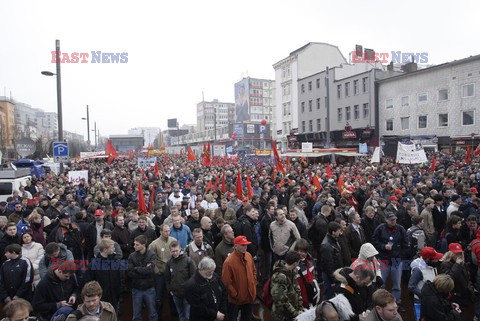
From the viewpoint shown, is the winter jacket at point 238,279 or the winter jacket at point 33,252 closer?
the winter jacket at point 238,279

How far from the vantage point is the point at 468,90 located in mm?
29109

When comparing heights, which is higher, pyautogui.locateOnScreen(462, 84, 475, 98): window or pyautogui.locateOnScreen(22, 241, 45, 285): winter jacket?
pyautogui.locateOnScreen(462, 84, 475, 98): window

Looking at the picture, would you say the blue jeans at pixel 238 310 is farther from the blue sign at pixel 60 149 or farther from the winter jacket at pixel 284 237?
the blue sign at pixel 60 149

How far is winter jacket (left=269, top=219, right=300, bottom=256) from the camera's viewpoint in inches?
274

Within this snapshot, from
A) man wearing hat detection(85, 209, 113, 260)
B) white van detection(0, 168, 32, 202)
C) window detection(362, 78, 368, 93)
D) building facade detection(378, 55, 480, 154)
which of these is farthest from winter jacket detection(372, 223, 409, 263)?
window detection(362, 78, 368, 93)

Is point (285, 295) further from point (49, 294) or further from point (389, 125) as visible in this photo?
point (389, 125)

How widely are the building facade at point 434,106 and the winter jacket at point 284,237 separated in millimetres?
26826

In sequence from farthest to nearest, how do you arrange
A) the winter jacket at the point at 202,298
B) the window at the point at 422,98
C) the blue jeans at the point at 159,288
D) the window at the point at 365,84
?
the window at the point at 365,84 → the window at the point at 422,98 → the blue jeans at the point at 159,288 → the winter jacket at the point at 202,298

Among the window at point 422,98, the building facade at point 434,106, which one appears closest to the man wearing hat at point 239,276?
the building facade at point 434,106

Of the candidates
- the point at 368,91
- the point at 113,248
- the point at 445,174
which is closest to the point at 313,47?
the point at 368,91

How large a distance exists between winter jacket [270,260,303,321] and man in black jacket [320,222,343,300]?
1.36 meters

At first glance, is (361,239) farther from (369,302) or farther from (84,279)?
(84,279)

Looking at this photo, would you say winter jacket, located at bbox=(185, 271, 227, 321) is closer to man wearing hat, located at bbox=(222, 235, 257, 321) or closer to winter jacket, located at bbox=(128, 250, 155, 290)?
man wearing hat, located at bbox=(222, 235, 257, 321)

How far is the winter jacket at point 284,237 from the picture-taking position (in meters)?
6.96
